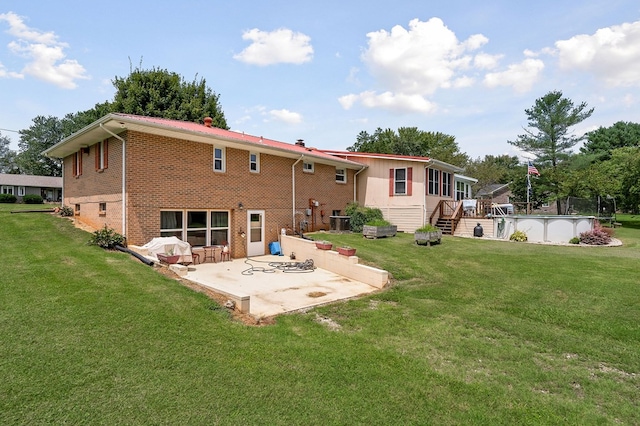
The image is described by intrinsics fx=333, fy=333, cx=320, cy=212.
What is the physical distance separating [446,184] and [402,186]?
4.13 meters

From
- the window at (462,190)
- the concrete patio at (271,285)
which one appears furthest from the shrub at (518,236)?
the concrete patio at (271,285)

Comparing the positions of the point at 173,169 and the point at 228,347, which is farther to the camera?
the point at 173,169

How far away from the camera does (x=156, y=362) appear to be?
4168 mm

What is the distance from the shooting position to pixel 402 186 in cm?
1864

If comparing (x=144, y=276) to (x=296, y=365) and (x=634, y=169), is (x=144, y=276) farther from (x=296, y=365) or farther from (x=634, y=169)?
(x=634, y=169)

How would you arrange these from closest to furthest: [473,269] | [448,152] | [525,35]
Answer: [473,269]
[525,35]
[448,152]

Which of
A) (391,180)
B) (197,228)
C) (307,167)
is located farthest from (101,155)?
(391,180)

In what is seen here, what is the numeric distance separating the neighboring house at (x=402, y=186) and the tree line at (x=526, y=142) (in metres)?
9.55

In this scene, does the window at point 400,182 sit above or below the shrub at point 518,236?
above

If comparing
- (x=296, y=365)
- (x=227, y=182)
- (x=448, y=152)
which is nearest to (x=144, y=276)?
(x=296, y=365)

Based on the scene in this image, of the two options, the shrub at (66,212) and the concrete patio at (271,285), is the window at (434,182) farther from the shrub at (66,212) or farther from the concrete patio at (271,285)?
the shrub at (66,212)

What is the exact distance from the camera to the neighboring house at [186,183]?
10633mm

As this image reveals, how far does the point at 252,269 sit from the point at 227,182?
3.84 m

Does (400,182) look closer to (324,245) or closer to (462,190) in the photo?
(324,245)
